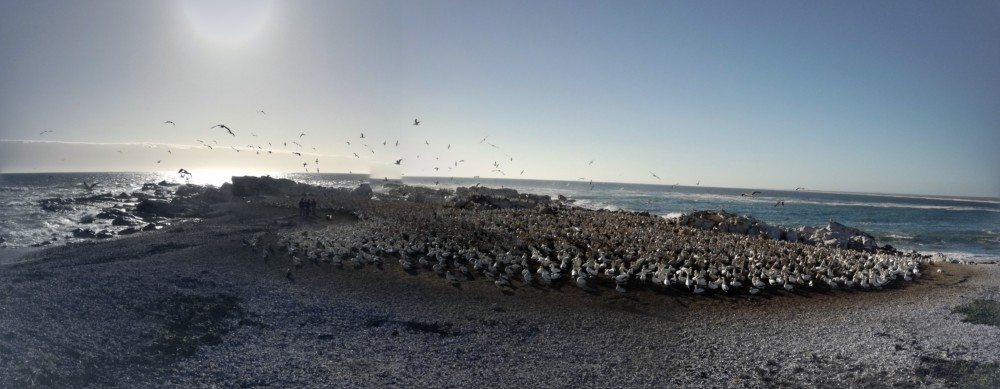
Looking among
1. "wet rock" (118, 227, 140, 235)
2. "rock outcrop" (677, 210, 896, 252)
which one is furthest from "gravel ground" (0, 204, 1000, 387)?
"rock outcrop" (677, 210, 896, 252)

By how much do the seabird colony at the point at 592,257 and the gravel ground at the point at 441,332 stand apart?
755 mm

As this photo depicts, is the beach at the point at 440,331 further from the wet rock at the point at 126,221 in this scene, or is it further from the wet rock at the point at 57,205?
the wet rock at the point at 57,205

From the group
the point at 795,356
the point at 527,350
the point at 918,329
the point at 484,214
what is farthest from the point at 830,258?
the point at 484,214

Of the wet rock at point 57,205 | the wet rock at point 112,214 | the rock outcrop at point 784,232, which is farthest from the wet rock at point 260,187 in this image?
the rock outcrop at point 784,232

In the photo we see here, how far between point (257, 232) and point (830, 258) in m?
23.0

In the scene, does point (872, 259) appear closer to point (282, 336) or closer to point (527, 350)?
point (527, 350)

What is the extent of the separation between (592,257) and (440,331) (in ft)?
25.3

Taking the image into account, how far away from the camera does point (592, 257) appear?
17953 mm

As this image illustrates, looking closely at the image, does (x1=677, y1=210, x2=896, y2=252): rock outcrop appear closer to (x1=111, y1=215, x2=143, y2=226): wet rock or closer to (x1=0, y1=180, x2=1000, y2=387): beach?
(x1=0, y1=180, x2=1000, y2=387): beach

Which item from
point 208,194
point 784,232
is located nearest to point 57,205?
point 208,194

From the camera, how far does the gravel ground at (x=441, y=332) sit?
941 cm

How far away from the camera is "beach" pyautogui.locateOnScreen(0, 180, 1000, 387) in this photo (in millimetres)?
9422

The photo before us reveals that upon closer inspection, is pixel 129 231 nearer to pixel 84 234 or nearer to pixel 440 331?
pixel 84 234

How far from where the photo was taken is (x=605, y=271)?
631 inches
